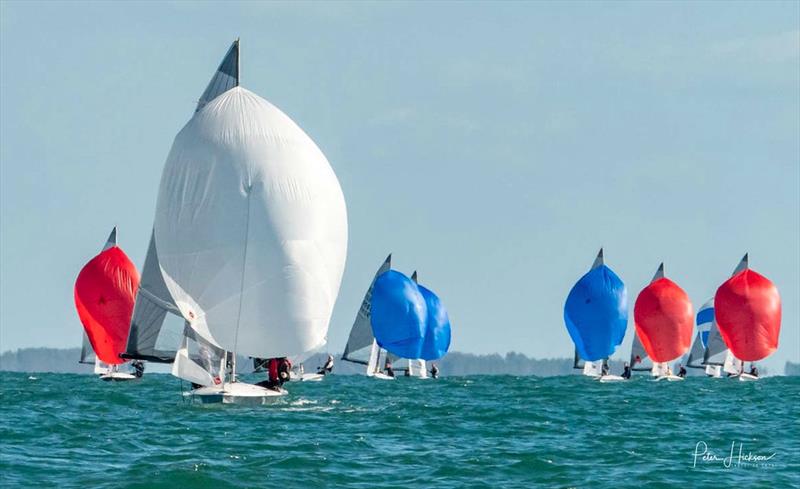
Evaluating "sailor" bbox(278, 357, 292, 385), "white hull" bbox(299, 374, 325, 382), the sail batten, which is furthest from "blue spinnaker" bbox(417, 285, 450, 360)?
"sailor" bbox(278, 357, 292, 385)

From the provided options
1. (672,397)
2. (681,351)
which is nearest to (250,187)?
(672,397)

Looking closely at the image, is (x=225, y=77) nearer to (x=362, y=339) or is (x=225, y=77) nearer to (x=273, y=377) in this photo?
(x=273, y=377)

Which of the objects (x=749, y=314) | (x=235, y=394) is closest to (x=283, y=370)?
(x=235, y=394)

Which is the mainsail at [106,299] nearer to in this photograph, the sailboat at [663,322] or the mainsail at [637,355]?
the sailboat at [663,322]

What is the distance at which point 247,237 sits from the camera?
135 feet

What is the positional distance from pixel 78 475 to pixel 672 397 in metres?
37.7

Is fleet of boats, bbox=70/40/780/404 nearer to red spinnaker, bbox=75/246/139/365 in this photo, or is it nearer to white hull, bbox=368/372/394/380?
red spinnaker, bbox=75/246/139/365

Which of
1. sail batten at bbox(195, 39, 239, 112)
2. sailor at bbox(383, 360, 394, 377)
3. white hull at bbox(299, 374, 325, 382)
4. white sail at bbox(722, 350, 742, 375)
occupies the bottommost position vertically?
white hull at bbox(299, 374, 325, 382)

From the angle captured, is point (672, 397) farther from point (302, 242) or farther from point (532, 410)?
point (302, 242)

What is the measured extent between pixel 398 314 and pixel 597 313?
12.0 m

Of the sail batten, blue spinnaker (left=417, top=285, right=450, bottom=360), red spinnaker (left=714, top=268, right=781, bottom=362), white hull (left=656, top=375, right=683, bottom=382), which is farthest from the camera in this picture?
white hull (left=656, top=375, right=683, bottom=382)

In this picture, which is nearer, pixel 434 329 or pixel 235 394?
pixel 235 394

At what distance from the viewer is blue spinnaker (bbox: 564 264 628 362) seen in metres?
83.3

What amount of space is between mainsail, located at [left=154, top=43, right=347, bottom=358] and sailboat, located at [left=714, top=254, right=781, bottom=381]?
46.5 m
